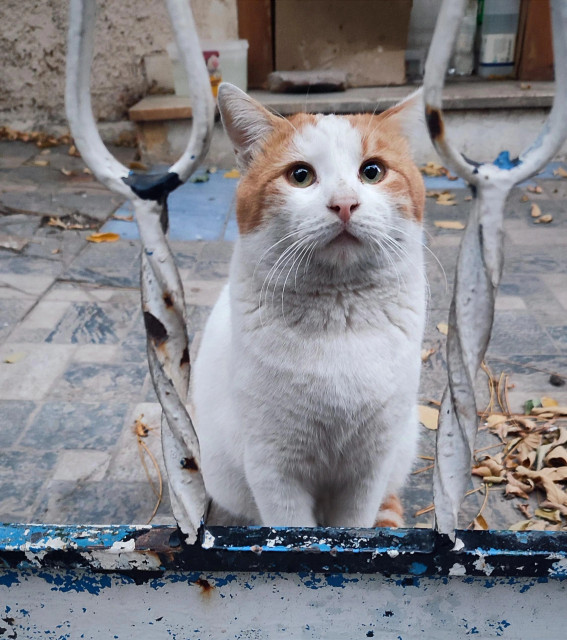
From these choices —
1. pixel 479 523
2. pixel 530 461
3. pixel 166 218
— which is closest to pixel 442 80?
pixel 166 218

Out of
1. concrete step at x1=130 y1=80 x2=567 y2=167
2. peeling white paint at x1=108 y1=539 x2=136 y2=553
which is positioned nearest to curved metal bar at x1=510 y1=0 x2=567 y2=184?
peeling white paint at x1=108 y1=539 x2=136 y2=553

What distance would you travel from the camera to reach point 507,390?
2.14 metres

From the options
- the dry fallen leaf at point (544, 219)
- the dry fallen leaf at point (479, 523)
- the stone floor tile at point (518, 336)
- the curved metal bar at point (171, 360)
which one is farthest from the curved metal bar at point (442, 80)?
the dry fallen leaf at point (544, 219)

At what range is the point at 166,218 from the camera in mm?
812

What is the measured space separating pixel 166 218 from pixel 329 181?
0.35 meters

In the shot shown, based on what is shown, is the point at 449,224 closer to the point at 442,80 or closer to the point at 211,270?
the point at 211,270

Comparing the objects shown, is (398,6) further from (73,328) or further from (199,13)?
(73,328)

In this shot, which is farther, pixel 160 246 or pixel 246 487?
pixel 246 487

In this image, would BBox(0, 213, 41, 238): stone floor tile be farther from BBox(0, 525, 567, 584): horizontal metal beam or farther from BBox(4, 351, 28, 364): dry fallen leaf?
BBox(0, 525, 567, 584): horizontal metal beam

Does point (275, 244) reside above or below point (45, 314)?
above

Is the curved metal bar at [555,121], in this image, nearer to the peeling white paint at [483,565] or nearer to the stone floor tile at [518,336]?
the peeling white paint at [483,565]

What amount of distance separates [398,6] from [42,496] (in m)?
4.27

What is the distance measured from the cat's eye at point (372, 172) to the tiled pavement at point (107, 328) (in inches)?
38.9

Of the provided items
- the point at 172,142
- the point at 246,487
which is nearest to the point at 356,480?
the point at 246,487
